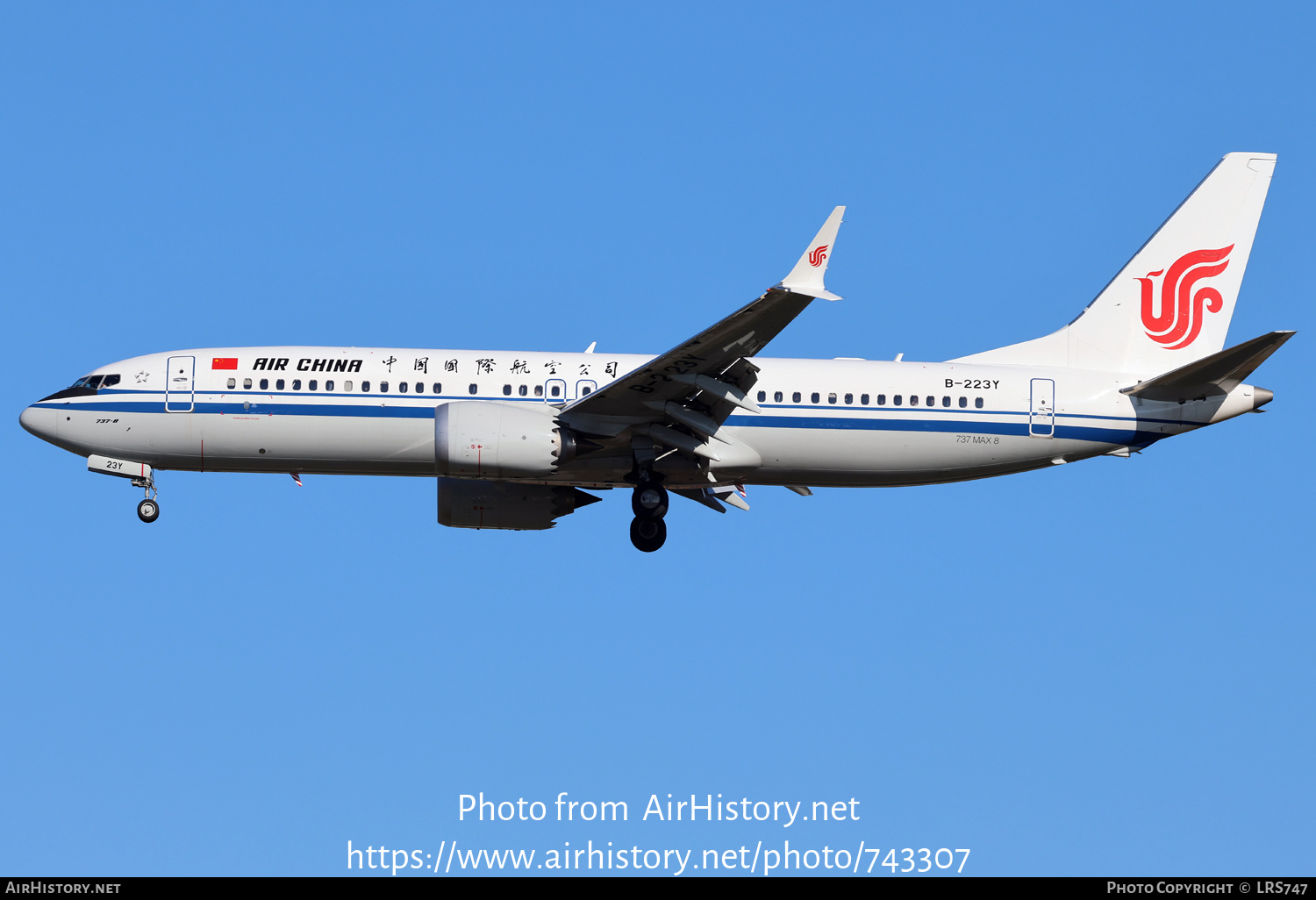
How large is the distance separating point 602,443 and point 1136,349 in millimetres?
12157

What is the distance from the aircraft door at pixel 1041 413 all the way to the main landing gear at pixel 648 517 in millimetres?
7778

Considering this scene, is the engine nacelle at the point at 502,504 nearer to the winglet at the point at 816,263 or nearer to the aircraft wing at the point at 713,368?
the aircraft wing at the point at 713,368

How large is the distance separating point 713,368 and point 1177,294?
38.5 ft

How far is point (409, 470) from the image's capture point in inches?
1192

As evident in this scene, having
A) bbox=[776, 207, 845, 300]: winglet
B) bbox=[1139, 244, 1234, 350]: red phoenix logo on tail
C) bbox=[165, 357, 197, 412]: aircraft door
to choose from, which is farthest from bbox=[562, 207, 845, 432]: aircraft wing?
bbox=[1139, 244, 1234, 350]: red phoenix logo on tail

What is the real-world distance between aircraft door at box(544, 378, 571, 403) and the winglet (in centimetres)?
658

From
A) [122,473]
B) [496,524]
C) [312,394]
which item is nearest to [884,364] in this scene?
[496,524]

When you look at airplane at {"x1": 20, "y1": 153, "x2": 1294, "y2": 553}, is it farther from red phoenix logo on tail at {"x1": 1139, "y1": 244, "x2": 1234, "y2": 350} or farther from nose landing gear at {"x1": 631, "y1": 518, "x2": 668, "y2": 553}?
red phoenix logo on tail at {"x1": 1139, "y1": 244, "x2": 1234, "y2": 350}

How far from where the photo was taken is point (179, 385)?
→ 99.8 ft

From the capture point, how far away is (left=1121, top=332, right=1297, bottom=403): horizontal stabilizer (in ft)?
91.1

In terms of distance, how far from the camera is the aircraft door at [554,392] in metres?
30.1

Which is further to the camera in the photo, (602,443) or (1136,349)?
(1136,349)

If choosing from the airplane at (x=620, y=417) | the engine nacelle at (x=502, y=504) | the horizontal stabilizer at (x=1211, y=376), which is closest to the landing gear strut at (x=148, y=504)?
the airplane at (x=620, y=417)
